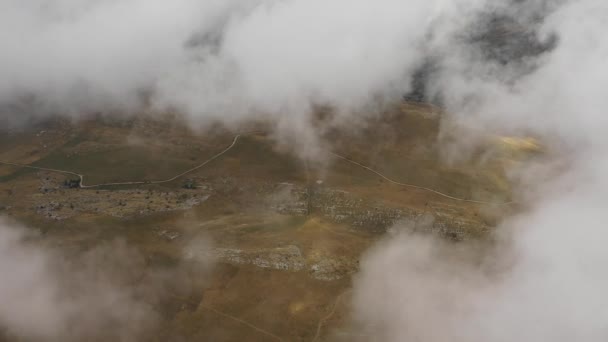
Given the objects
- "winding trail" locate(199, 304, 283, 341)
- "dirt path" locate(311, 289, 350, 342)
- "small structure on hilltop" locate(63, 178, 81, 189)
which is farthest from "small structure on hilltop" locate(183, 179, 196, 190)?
"dirt path" locate(311, 289, 350, 342)

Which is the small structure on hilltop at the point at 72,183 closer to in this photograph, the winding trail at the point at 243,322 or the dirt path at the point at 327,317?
the winding trail at the point at 243,322

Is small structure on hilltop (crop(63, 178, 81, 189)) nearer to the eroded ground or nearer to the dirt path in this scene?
the eroded ground

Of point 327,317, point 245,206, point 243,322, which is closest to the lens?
point 243,322

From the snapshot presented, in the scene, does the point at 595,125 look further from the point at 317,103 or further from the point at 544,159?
the point at 317,103

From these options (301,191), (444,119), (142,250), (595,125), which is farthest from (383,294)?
(595,125)

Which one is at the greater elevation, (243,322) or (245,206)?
(245,206)

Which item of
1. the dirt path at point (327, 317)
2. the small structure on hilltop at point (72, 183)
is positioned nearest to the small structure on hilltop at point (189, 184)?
the small structure on hilltop at point (72, 183)

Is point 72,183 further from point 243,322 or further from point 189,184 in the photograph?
point 243,322

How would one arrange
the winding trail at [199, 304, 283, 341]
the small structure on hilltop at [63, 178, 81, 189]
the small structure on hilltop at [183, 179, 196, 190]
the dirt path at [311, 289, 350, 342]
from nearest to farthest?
the winding trail at [199, 304, 283, 341], the dirt path at [311, 289, 350, 342], the small structure on hilltop at [183, 179, 196, 190], the small structure on hilltop at [63, 178, 81, 189]

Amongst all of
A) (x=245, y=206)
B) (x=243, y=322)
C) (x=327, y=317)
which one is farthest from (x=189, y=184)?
(x=327, y=317)

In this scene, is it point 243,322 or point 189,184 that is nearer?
point 243,322

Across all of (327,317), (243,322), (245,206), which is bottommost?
(243,322)
